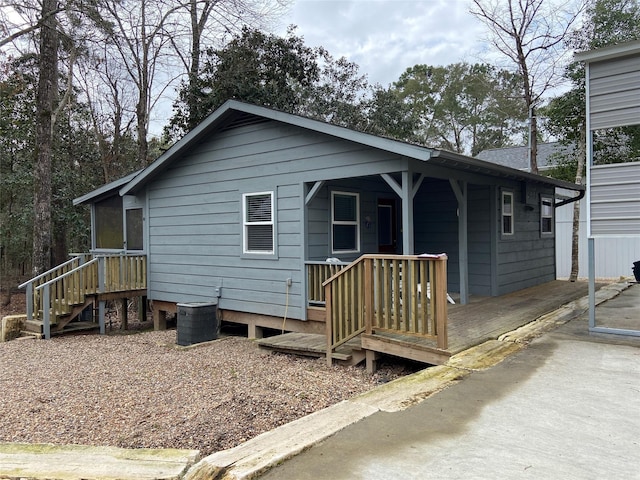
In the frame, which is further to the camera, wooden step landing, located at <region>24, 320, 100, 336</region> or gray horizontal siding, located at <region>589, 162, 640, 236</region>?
wooden step landing, located at <region>24, 320, 100, 336</region>

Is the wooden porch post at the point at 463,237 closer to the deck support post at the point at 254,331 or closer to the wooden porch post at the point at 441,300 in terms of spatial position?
the wooden porch post at the point at 441,300

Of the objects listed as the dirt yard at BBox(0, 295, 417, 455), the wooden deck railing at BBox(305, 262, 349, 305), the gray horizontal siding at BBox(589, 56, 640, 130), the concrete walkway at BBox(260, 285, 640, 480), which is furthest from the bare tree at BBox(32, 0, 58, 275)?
the gray horizontal siding at BBox(589, 56, 640, 130)

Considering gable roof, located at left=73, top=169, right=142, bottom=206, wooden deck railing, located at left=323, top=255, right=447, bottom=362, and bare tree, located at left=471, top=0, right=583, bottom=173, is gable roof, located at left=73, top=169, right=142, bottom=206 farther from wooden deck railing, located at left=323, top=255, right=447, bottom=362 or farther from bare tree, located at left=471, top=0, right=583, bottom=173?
bare tree, located at left=471, top=0, right=583, bottom=173

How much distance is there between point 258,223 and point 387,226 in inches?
105

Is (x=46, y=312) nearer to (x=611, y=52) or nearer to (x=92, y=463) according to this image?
(x=92, y=463)

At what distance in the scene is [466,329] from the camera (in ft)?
19.0

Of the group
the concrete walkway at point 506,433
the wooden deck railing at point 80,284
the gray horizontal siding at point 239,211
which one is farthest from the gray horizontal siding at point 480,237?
the wooden deck railing at point 80,284

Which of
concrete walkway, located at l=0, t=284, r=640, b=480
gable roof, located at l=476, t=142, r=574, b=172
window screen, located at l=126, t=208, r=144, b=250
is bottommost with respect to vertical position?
concrete walkway, located at l=0, t=284, r=640, b=480

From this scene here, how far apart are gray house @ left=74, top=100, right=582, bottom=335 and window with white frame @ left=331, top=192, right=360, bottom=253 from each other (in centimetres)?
3

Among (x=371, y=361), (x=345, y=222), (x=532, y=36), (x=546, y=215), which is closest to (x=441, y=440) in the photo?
(x=371, y=361)

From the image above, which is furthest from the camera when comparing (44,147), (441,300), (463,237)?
(44,147)

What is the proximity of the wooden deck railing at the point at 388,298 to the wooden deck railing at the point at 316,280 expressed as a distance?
145 cm

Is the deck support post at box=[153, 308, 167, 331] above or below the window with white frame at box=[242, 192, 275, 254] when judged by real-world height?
below

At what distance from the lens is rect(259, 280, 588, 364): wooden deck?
4.86 m
